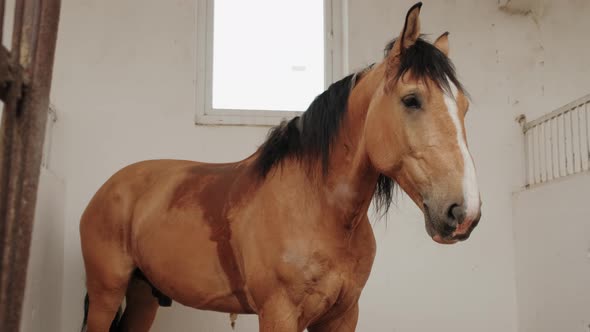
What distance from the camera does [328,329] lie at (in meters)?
1.68

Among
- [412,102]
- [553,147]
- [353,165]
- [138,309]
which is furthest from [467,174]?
[553,147]

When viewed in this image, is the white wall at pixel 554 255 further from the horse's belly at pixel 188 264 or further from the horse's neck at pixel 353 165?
the horse's belly at pixel 188 264

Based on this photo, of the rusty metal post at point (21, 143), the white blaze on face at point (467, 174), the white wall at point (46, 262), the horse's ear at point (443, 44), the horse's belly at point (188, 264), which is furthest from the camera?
the white wall at point (46, 262)

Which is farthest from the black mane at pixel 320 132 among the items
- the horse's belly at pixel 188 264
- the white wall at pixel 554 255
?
the white wall at pixel 554 255

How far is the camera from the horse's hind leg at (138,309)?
94.2 inches

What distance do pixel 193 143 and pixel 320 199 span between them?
5.19ft

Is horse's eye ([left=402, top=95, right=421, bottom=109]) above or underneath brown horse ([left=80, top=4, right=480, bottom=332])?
above

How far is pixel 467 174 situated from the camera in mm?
1252

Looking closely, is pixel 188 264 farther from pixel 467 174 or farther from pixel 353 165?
pixel 467 174

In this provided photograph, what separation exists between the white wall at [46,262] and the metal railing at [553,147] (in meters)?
2.43

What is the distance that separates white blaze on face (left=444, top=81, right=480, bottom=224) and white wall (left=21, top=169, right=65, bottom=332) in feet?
5.20

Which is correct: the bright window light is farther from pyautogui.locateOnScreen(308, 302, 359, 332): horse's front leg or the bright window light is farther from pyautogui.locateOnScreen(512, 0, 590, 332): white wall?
pyautogui.locateOnScreen(308, 302, 359, 332): horse's front leg

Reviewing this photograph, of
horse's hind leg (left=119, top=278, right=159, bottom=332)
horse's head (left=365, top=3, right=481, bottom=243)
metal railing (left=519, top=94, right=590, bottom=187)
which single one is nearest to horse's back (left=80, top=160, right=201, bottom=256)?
horse's hind leg (left=119, top=278, right=159, bottom=332)

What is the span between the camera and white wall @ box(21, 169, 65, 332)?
87.0 inches
